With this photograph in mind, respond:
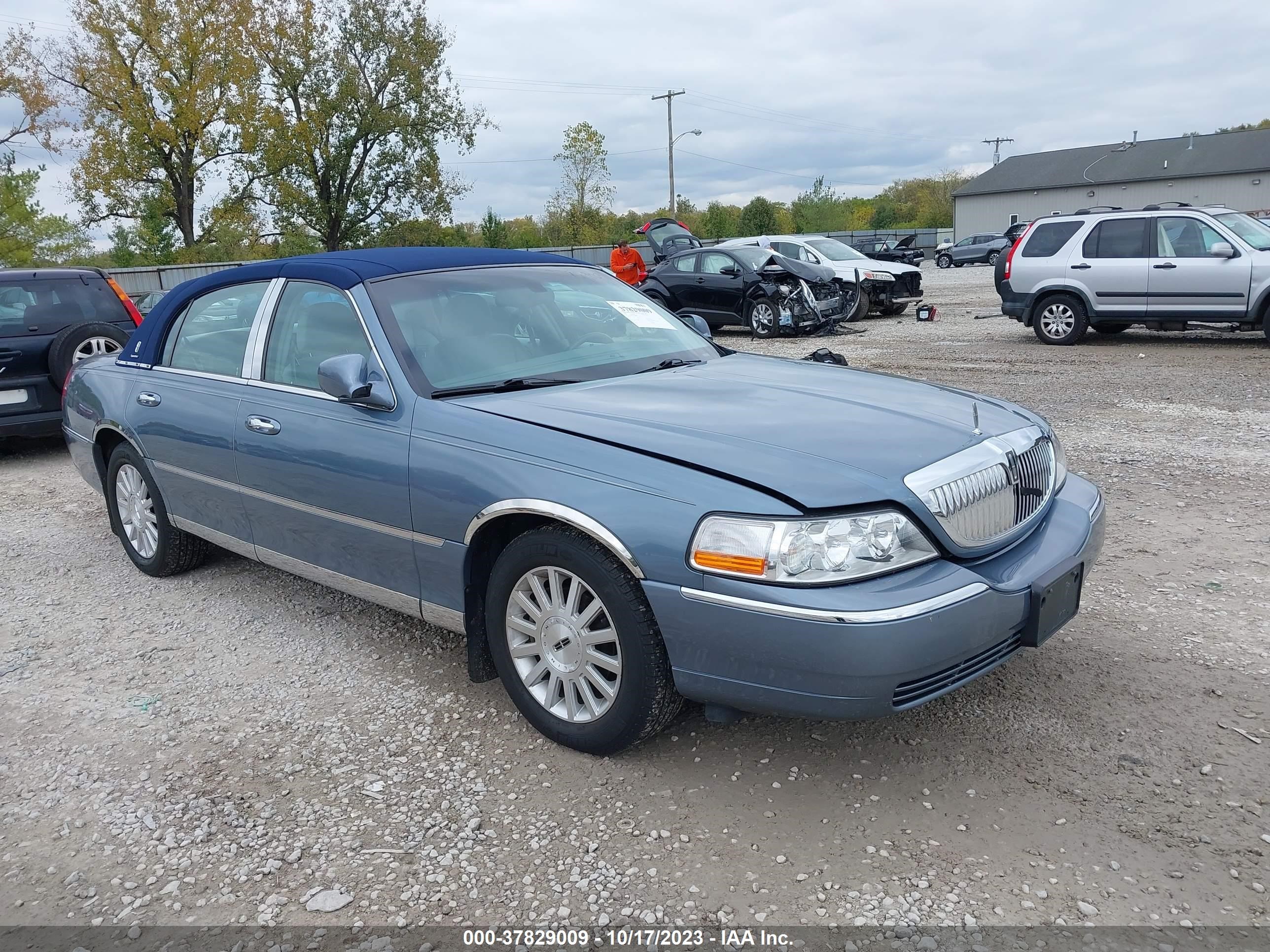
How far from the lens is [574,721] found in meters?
3.12

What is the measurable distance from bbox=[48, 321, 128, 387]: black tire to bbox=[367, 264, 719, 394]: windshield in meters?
5.29

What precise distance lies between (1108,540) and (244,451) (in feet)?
13.9

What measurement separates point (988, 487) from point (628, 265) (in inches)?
613

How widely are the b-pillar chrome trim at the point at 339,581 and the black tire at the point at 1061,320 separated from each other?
11.5 meters

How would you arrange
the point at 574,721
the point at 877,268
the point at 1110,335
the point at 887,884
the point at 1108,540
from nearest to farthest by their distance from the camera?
the point at 887,884
the point at 574,721
the point at 1108,540
the point at 1110,335
the point at 877,268

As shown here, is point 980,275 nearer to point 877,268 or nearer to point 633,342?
point 877,268

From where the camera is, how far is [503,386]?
140 inches

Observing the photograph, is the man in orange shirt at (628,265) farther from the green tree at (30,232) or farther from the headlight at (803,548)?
the green tree at (30,232)

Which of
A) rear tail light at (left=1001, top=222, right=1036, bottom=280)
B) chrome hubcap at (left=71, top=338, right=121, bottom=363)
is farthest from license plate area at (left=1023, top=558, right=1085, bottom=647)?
rear tail light at (left=1001, top=222, right=1036, bottom=280)

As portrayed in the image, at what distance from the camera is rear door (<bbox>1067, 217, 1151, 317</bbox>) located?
12.1 m

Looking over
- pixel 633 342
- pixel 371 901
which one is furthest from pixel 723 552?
pixel 633 342

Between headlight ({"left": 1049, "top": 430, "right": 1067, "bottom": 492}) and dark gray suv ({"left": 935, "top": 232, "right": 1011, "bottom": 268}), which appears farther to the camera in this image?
dark gray suv ({"left": 935, "top": 232, "right": 1011, "bottom": 268})

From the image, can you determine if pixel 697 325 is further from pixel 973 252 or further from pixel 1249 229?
pixel 973 252

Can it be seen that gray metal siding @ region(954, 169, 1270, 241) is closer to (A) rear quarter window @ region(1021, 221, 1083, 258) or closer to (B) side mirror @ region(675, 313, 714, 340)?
(A) rear quarter window @ region(1021, 221, 1083, 258)
